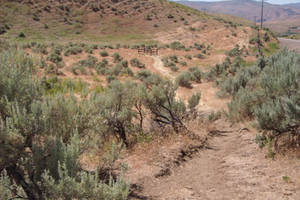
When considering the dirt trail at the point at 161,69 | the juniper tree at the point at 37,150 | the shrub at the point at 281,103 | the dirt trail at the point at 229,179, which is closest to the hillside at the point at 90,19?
the dirt trail at the point at 161,69

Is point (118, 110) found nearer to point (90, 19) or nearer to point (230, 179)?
point (230, 179)

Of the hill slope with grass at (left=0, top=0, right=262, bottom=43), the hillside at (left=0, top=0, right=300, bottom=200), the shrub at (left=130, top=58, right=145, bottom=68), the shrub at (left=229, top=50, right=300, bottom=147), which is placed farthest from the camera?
the hill slope with grass at (left=0, top=0, right=262, bottom=43)

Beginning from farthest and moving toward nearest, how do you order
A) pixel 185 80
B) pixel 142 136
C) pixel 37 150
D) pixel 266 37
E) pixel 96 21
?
pixel 96 21, pixel 266 37, pixel 185 80, pixel 142 136, pixel 37 150

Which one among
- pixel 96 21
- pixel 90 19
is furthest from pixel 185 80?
pixel 90 19

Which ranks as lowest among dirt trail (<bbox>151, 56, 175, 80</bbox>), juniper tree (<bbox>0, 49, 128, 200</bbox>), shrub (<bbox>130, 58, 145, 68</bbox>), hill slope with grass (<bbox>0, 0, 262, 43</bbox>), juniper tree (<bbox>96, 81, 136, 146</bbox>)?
dirt trail (<bbox>151, 56, 175, 80</bbox>)

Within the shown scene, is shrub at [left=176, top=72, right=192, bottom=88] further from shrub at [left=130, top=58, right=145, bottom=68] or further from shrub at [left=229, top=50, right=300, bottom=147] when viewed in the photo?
shrub at [left=229, top=50, right=300, bottom=147]

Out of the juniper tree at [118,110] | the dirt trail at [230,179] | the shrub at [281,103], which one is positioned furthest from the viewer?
the juniper tree at [118,110]

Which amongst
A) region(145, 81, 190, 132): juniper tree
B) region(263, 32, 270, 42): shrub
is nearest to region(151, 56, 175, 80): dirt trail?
region(145, 81, 190, 132): juniper tree

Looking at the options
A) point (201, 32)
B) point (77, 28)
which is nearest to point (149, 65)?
point (201, 32)

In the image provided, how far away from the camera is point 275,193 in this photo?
14.9 feet

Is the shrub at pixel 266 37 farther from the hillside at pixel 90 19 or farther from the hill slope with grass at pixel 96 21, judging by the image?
the hillside at pixel 90 19

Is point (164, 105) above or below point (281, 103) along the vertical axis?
below

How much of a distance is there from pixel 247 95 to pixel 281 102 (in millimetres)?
3132

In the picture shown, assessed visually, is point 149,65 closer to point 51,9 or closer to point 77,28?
point 77,28
